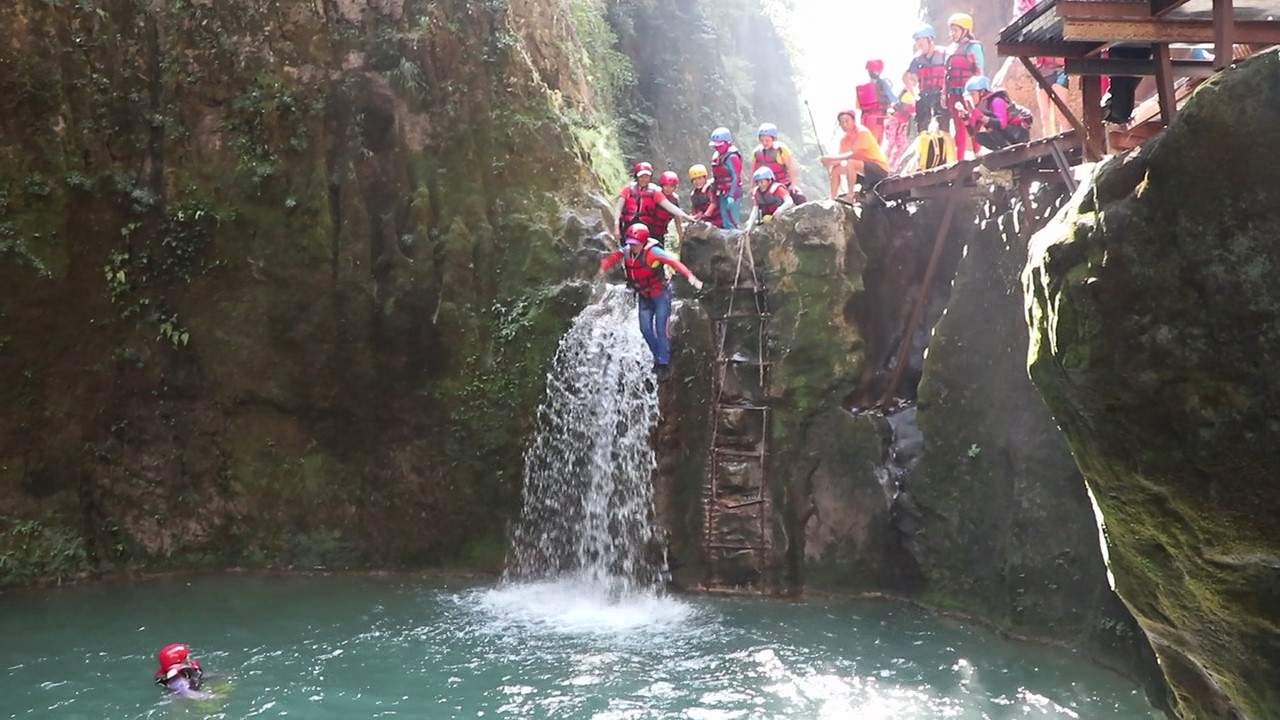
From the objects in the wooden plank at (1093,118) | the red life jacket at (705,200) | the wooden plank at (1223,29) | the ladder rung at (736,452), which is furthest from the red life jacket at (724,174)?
the wooden plank at (1223,29)

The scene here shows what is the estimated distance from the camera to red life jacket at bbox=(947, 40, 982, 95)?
11.1m

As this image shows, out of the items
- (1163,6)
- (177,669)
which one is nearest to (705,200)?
(1163,6)

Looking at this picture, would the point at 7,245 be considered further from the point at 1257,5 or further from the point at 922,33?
the point at 1257,5

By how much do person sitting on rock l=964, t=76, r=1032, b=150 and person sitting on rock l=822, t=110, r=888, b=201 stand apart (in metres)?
1.63

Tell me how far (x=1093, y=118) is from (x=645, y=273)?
16.8 feet

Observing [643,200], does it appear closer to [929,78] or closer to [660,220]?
[660,220]

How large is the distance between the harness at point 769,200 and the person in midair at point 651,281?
153 cm

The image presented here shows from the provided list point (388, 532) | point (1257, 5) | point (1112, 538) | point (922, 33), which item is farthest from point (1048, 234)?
point (388, 532)

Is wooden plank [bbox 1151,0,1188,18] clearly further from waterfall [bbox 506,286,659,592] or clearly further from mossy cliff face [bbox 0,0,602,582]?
mossy cliff face [bbox 0,0,602,582]

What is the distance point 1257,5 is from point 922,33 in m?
6.47

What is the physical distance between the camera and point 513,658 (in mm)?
8570

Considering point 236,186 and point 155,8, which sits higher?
point 155,8

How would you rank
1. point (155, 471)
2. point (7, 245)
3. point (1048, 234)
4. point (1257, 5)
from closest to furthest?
point (1048, 234)
point (1257, 5)
point (7, 245)
point (155, 471)

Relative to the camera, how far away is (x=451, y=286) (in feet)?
38.8
